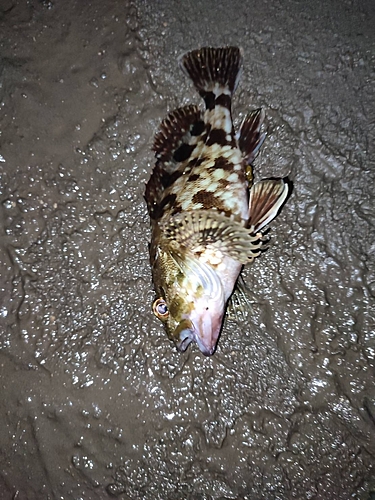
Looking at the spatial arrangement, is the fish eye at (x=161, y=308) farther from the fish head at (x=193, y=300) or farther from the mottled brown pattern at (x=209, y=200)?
the mottled brown pattern at (x=209, y=200)

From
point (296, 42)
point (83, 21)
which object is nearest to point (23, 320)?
point (83, 21)

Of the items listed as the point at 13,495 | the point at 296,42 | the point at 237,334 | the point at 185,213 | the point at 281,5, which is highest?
the point at 281,5

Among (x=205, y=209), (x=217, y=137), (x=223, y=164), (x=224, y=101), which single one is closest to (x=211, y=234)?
(x=205, y=209)

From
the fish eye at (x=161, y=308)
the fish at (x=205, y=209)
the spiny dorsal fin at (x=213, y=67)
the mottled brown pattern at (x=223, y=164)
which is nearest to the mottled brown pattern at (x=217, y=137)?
the fish at (x=205, y=209)

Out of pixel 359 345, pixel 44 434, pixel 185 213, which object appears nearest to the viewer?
pixel 185 213

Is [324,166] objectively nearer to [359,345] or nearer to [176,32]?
[359,345]

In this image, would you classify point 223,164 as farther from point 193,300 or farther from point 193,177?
point 193,300
